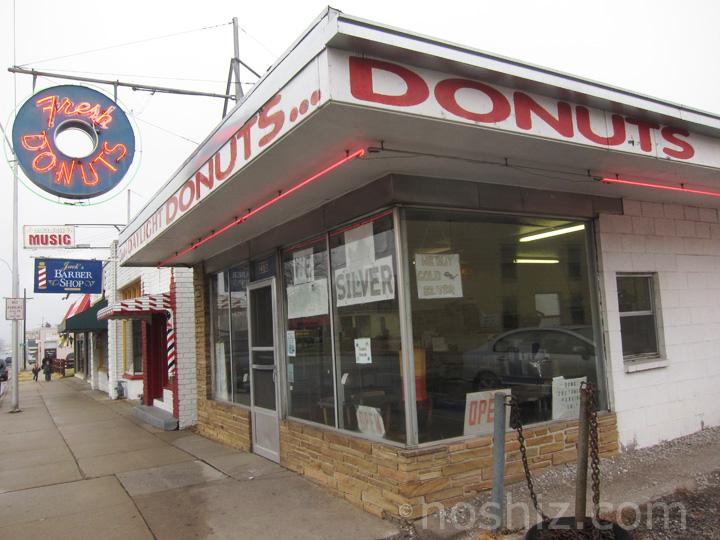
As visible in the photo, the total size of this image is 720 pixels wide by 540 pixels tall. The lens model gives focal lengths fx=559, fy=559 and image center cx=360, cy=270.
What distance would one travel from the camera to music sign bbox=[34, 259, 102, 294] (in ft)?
59.4

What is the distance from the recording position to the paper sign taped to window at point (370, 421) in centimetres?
522

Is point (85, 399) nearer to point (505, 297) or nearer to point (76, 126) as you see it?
point (76, 126)

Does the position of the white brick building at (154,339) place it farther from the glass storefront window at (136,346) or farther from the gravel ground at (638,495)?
the gravel ground at (638,495)

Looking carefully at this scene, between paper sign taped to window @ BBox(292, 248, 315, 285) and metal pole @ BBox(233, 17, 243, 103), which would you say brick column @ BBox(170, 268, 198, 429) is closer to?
metal pole @ BBox(233, 17, 243, 103)

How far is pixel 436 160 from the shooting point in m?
4.69

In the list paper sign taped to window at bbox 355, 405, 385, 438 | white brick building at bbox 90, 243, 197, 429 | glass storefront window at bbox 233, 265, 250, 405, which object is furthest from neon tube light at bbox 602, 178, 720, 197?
white brick building at bbox 90, 243, 197, 429

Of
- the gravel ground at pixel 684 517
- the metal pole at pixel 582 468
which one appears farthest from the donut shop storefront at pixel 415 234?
the metal pole at pixel 582 468

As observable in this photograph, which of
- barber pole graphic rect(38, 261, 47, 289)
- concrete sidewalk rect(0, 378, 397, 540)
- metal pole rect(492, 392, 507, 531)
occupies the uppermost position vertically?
barber pole graphic rect(38, 261, 47, 289)

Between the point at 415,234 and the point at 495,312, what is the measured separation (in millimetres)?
1287

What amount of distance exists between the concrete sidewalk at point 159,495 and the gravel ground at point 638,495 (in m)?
0.64

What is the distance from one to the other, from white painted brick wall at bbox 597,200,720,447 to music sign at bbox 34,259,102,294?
55.6 ft

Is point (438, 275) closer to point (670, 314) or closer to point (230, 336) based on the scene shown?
point (670, 314)

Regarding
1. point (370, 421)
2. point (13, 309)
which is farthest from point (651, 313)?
point (13, 309)

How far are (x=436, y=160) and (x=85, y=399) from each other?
55.6ft
